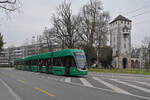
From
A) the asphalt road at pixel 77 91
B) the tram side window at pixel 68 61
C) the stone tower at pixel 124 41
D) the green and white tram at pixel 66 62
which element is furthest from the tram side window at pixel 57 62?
the stone tower at pixel 124 41

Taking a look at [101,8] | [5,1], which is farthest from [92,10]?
[5,1]

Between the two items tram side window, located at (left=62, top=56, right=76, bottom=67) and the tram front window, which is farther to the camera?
tram side window, located at (left=62, top=56, right=76, bottom=67)

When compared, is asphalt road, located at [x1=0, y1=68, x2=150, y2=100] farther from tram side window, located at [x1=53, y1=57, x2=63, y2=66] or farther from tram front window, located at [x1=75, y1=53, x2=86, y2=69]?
tram side window, located at [x1=53, y1=57, x2=63, y2=66]

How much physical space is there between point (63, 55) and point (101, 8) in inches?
1014

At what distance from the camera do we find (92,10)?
148 ft

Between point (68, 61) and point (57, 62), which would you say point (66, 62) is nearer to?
point (68, 61)

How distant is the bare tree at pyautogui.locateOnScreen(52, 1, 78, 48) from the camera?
43.9 metres

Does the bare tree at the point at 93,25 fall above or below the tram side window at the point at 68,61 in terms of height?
A: above

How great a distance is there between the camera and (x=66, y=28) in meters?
44.2

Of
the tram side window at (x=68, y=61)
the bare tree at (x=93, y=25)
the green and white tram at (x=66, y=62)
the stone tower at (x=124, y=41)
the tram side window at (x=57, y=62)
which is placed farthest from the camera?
the stone tower at (x=124, y=41)

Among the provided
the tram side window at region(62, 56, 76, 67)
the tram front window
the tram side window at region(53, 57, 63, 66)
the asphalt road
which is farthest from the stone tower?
the asphalt road

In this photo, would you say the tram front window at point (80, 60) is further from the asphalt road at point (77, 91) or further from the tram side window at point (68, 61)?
the asphalt road at point (77, 91)

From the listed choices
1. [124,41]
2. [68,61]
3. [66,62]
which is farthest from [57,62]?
[124,41]

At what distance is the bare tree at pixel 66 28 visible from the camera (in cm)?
4388
